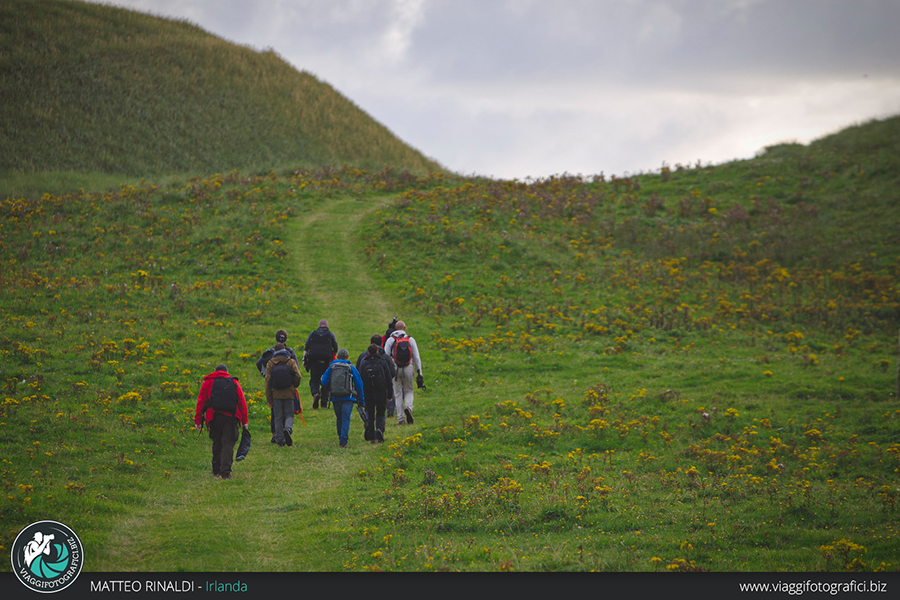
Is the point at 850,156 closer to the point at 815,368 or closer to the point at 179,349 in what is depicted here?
the point at 815,368

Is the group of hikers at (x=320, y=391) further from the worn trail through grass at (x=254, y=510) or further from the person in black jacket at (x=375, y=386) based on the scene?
the worn trail through grass at (x=254, y=510)

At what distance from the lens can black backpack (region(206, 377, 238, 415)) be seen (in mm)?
12945

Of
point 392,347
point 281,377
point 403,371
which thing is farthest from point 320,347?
point 281,377

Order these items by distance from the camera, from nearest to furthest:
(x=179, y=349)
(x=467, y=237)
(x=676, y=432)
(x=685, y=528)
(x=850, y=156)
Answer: (x=685, y=528)
(x=676, y=432)
(x=179, y=349)
(x=467, y=237)
(x=850, y=156)

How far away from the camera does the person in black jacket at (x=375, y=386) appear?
1538 centimetres

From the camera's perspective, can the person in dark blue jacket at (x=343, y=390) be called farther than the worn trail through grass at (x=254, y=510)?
Yes

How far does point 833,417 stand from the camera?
1656 centimetres

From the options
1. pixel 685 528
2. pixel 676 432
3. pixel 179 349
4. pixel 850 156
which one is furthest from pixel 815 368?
pixel 850 156

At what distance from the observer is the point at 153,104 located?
178 ft

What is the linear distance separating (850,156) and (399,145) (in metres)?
40.3

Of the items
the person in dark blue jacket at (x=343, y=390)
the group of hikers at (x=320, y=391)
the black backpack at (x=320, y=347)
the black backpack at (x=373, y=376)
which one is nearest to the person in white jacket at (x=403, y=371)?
the group of hikers at (x=320, y=391)

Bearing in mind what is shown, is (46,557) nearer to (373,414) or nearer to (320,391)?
(373,414)

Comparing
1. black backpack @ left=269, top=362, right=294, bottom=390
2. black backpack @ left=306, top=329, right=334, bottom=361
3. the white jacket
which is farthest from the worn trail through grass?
the white jacket

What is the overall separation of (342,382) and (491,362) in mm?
8426
